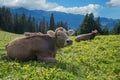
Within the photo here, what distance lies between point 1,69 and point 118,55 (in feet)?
32.7

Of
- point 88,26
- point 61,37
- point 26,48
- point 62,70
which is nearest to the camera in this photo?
point 62,70

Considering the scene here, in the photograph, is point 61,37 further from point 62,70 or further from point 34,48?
point 62,70

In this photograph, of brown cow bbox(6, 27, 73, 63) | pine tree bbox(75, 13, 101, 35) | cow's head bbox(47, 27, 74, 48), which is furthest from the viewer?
pine tree bbox(75, 13, 101, 35)

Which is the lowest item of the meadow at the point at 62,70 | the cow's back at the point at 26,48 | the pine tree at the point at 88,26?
the pine tree at the point at 88,26

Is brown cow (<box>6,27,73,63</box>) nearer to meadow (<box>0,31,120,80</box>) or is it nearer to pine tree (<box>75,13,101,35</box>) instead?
meadow (<box>0,31,120,80</box>)

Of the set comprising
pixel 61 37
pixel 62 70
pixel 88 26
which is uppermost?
pixel 61 37

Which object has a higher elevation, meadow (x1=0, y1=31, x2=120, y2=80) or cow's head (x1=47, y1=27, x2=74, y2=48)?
cow's head (x1=47, y1=27, x2=74, y2=48)

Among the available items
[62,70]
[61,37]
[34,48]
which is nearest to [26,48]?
[34,48]

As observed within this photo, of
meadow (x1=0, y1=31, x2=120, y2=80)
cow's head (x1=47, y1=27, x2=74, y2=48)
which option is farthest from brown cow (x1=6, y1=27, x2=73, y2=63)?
meadow (x1=0, y1=31, x2=120, y2=80)

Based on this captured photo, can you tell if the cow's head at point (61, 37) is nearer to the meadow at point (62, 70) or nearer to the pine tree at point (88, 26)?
the meadow at point (62, 70)

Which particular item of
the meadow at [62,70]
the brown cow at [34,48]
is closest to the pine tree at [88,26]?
the meadow at [62,70]

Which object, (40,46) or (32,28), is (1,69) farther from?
(32,28)

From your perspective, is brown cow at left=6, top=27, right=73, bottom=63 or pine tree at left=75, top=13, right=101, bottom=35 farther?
pine tree at left=75, top=13, right=101, bottom=35

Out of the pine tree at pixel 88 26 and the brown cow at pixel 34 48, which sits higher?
the brown cow at pixel 34 48
